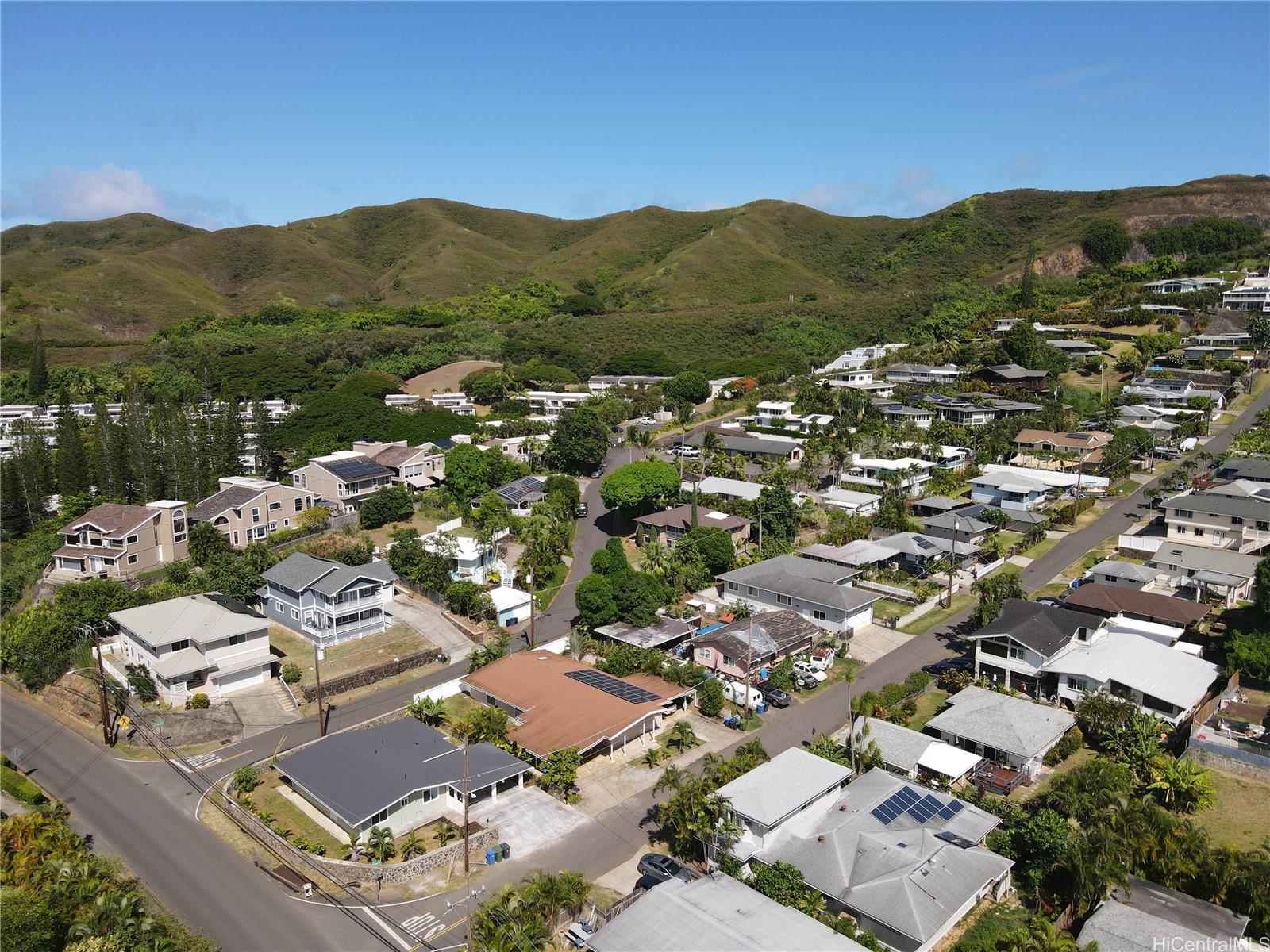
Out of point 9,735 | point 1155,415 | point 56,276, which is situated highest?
point 56,276

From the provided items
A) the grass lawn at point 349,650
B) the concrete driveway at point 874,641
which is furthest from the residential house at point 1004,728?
the grass lawn at point 349,650

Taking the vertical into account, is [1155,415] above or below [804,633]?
above

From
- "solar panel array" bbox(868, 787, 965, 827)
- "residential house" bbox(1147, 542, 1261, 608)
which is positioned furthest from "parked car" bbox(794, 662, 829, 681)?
"residential house" bbox(1147, 542, 1261, 608)

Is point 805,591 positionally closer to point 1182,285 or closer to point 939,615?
point 939,615

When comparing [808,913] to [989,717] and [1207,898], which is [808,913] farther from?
[989,717]

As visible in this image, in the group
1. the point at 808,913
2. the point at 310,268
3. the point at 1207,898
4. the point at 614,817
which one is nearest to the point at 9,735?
the point at 614,817

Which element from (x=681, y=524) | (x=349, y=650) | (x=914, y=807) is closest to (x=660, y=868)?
(x=914, y=807)

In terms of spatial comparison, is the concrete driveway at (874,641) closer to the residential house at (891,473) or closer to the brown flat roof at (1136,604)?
the brown flat roof at (1136,604)

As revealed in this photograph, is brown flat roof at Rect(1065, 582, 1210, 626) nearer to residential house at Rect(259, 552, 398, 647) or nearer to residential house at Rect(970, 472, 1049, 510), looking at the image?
residential house at Rect(970, 472, 1049, 510)
